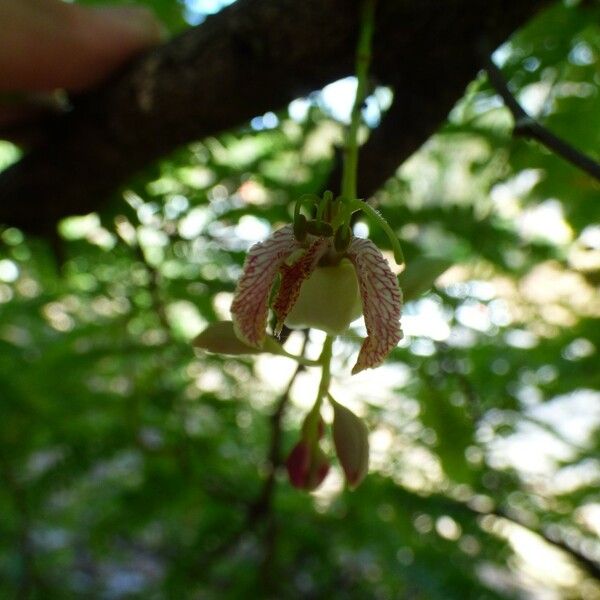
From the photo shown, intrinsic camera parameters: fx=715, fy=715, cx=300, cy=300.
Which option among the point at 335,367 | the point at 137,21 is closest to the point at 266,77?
the point at 137,21

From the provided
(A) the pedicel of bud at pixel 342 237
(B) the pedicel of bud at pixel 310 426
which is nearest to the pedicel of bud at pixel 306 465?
(B) the pedicel of bud at pixel 310 426

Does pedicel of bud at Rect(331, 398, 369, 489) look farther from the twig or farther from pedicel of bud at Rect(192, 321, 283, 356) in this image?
the twig

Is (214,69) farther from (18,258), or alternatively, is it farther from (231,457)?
(231,457)

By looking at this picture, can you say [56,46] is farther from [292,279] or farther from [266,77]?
[292,279]

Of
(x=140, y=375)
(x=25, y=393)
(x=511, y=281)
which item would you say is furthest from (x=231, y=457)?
(x=511, y=281)

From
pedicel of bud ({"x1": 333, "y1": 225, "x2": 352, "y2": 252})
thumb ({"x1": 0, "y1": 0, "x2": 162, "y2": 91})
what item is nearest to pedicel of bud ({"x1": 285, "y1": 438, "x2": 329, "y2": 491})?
pedicel of bud ({"x1": 333, "y1": 225, "x2": 352, "y2": 252})

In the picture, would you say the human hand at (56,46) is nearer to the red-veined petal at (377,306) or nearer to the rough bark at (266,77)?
the rough bark at (266,77)
